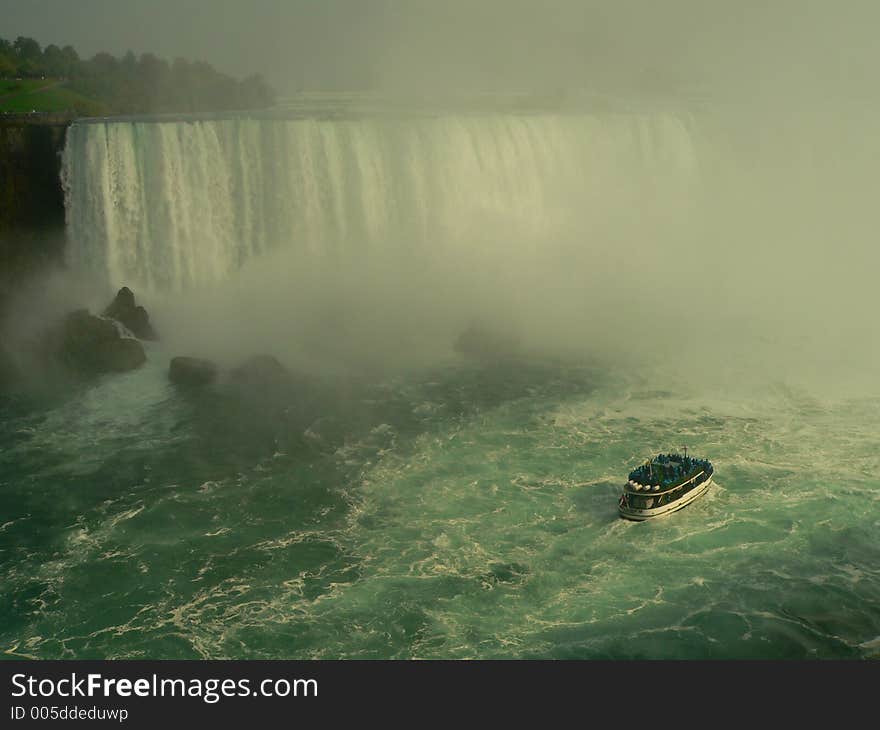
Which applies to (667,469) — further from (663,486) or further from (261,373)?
(261,373)

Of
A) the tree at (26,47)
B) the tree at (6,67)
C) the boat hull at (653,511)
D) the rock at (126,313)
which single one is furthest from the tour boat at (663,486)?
the tree at (26,47)

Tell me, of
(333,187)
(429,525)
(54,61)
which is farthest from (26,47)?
(429,525)

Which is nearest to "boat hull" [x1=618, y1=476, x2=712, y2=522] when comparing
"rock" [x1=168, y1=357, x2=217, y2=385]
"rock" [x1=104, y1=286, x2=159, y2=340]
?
"rock" [x1=168, y1=357, x2=217, y2=385]

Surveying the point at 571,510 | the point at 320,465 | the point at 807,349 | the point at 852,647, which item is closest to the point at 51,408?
the point at 320,465

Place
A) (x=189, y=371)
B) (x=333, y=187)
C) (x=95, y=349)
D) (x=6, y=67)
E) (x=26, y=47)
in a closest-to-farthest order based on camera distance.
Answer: (x=189, y=371), (x=95, y=349), (x=333, y=187), (x=6, y=67), (x=26, y=47)

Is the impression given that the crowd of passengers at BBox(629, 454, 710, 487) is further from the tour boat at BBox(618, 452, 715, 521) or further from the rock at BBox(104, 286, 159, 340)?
the rock at BBox(104, 286, 159, 340)

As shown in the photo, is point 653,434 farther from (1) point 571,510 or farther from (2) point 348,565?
(2) point 348,565
